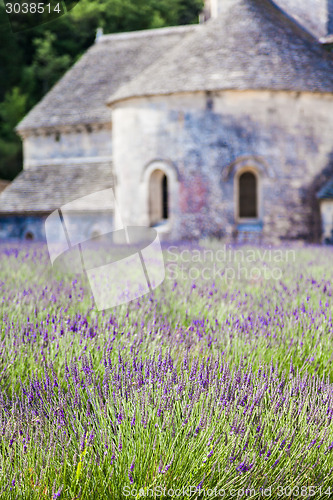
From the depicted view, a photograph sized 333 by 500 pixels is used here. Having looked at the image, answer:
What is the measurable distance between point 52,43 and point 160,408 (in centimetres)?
4398

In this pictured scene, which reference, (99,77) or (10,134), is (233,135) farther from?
(10,134)

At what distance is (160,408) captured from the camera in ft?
7.77

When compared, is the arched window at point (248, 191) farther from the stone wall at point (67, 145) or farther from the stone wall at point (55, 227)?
the stone wall at point (67, 145)

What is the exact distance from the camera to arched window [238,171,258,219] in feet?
55.9

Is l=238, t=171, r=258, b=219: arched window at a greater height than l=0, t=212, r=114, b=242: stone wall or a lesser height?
greater

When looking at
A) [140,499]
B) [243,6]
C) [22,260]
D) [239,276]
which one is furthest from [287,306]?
[243,6]

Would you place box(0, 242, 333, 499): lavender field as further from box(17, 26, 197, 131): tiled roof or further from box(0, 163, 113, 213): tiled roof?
box(17, 26, 197, 131): tiled roof

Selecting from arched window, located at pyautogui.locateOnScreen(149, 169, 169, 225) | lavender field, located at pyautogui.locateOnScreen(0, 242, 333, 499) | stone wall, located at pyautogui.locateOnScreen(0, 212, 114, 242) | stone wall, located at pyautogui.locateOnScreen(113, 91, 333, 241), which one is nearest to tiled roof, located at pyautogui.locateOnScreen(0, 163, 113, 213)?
stone wall, located at pyautogui.locateOnScreen(0, 212, 114, 242)

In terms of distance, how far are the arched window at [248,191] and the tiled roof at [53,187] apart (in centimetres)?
527

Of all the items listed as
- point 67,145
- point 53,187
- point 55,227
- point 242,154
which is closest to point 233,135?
point 242,154

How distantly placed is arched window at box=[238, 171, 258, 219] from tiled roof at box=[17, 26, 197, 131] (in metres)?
6.96

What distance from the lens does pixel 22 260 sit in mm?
8109

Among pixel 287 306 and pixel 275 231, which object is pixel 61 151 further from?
pixel 287 306

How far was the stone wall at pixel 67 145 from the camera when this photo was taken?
22.5m
